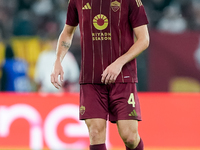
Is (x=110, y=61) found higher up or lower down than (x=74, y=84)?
higher up

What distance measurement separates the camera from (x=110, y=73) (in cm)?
377

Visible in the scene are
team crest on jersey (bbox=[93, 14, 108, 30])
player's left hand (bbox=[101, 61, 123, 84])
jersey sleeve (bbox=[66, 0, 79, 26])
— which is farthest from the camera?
jersey sleeve (bbox=[66, 0, 79, 26])

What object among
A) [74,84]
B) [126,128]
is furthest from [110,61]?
[74,84]

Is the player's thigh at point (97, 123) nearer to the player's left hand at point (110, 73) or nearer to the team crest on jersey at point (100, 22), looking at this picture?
the player's left hand at point (110, 73)

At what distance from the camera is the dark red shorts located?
3.94 m

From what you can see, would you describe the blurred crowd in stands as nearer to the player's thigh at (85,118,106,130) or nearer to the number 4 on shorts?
the number 4 on shorts

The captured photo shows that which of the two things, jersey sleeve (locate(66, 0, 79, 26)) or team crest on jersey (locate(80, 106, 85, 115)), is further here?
jersey sleeve (locate(66, 0, 79, 26))

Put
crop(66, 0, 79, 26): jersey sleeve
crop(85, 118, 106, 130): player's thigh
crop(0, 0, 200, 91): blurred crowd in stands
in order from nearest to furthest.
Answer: crop(85, 118, 106, 130): player's thigh → crop(66, 0, 79, 26): jersey sleeve → crop(0, 0, 200, 91): blurred crowd in stands

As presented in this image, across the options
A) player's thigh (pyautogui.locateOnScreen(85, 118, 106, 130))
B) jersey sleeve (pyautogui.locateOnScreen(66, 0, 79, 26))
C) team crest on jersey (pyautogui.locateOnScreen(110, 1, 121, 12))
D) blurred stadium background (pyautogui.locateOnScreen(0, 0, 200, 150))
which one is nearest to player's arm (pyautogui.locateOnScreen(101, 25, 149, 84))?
team crest on jersey (pyautogui.locateOnScreen(110, 1, 121, 12))

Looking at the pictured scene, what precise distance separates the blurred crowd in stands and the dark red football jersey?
4.79m

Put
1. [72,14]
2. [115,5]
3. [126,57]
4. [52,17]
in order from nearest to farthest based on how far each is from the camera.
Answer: [126,57] → [115,5] → [72,14] → [52,17]

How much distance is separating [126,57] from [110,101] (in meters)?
0.44

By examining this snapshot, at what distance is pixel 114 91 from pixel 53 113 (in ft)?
8.91

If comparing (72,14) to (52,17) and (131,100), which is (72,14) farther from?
(52,17)
